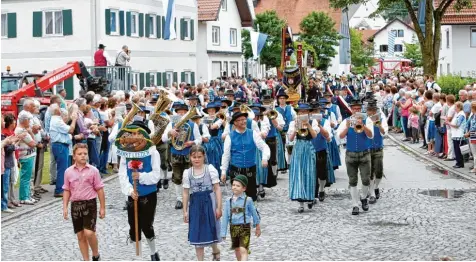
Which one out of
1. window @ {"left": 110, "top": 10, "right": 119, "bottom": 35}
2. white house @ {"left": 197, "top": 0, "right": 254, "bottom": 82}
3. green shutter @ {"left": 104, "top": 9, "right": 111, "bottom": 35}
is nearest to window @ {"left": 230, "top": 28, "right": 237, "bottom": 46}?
white house @ {"left": 197, "top": 0, "right": 254, "bottom": 82}

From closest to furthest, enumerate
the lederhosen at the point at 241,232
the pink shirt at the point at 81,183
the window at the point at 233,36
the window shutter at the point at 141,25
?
the lederhosen at the point at 241,232 → the pink shirt at the point at 81,183 → the window shutter at the point at 141,25 → the window at the point at 233,36

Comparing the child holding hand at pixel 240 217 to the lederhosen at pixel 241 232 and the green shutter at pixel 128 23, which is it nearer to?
the lederhosen at pixel 241 232

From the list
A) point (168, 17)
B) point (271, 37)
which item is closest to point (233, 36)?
point (271, 37)

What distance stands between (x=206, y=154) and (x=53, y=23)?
79.9 ft

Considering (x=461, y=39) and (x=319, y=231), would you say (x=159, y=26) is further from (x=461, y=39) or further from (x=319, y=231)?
(x=319, y=231)

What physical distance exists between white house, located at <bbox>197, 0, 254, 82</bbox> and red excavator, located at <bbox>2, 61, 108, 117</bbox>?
88.3 feet

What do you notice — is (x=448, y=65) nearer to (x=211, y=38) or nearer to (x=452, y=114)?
(x=211, y=38)

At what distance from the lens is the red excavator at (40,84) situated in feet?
79.9

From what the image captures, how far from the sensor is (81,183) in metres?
11.0

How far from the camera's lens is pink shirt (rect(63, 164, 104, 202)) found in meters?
11.0

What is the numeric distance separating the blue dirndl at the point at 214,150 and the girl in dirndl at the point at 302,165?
9.77ft

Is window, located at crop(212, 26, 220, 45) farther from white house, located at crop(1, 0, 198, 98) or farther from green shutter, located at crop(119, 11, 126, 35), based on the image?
green shutter, located at crop(119, 11, 126, 35)

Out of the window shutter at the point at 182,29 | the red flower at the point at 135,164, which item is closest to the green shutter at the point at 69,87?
the window shutter at the point at 182,29

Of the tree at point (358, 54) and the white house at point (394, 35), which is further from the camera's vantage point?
the white house at point (394, 35)
